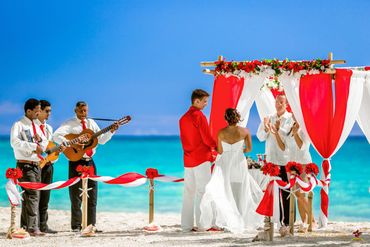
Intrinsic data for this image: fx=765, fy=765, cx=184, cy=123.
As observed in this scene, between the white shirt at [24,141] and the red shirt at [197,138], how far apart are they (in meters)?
1.86

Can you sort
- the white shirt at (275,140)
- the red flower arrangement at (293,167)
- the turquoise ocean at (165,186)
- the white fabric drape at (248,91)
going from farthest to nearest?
the turquoise ocean at (165,186)
the white fabric drape at (248,91)
the white shirt at (275,140)
the red flower arrangement at (293,167)

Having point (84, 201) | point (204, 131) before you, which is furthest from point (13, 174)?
point (204, 131)

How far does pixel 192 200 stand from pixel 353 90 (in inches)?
103

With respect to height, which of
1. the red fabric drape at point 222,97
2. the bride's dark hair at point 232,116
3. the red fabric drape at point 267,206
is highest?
the red fabric drape at point 222,97

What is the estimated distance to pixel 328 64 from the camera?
10203 millimetres

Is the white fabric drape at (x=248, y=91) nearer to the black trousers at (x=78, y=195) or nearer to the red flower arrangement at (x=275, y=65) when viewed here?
the red flower arrangement at (x=275, y=65)

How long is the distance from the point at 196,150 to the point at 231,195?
744mm

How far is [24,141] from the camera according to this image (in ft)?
31.5

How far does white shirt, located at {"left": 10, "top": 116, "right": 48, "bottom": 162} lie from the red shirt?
186cm

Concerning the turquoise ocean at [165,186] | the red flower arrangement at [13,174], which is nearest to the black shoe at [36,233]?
the red flower arrangement at [13,174]

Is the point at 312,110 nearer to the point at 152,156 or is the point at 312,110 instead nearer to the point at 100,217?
the point at 100,217

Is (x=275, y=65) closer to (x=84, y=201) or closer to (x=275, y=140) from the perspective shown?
(x=275, y=140)

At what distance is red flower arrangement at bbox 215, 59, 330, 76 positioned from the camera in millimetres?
10236

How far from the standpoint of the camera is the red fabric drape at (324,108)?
10234 millimetres
